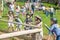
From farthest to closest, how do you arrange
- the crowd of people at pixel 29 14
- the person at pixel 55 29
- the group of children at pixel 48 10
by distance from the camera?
the group of children at pixel 48 10 < the crowd of people at pixel 29 14 < the person at pixel 55 29

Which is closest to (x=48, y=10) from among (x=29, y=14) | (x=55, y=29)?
(x=29, y=14)

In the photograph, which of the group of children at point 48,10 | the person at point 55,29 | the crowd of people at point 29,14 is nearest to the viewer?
the person at point 55,29

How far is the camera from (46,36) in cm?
621

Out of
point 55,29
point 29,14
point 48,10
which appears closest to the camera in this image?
point 55,29

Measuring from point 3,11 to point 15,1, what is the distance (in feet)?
5.12

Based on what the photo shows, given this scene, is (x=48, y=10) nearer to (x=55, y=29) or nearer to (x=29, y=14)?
(x=29, y=14)

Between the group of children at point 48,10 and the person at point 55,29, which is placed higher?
the group of children at point 48,10

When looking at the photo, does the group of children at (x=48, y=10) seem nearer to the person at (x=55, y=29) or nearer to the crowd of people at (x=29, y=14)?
the crowd of people at (x=29, y=14)

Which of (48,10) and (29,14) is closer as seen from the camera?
(48,10)

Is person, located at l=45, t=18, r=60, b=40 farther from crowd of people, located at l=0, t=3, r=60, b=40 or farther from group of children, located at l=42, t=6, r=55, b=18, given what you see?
group of children, located at l=42, t=6, r=55, b=18

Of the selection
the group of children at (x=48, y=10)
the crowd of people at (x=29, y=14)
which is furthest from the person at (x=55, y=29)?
the group of children at (x=48, y=10)

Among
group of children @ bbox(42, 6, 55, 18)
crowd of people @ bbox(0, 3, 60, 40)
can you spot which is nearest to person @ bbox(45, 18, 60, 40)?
crowd of people @ bbox(0, 3, 60, 40)

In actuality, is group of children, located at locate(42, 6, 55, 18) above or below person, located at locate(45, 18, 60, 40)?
above

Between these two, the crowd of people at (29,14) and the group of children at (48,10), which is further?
the group of children at (48,10)
